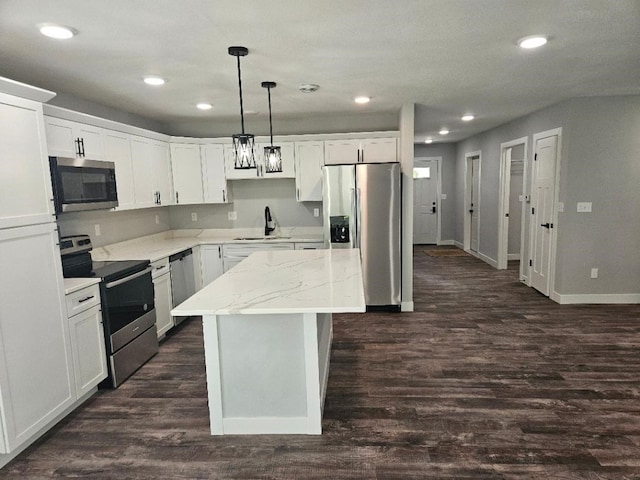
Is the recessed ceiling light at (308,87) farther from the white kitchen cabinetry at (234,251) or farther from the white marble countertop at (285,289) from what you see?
the white kitchen cabinetry at (234,251)

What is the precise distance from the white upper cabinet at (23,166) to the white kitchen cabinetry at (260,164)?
2726 mm

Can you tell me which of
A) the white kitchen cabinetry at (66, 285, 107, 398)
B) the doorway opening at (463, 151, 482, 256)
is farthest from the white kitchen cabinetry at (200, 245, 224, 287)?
the doorway opening at (463, 151, 482, 256)

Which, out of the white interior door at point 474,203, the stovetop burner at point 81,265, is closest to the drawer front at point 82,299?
the stovetop burner at point 81,265

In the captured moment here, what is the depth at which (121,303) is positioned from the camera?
3.14 meters

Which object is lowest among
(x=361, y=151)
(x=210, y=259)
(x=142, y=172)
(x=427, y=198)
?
(x=210, y=259)

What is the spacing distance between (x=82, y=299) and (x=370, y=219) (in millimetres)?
2944

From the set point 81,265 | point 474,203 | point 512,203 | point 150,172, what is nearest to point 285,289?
point 81,265

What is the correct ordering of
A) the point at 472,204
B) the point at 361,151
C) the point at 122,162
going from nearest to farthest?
the point at 122,162, the point at 361,151, the point at 472,204

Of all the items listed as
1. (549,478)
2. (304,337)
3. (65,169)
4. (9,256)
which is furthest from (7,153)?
(549,478)

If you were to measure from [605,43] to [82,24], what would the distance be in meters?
3.17

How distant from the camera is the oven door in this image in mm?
2988

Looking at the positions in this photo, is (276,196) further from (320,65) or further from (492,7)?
(492,7)

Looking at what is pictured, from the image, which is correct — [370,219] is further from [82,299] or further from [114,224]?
[82,299]

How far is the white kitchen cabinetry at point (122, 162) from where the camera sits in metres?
3.64
